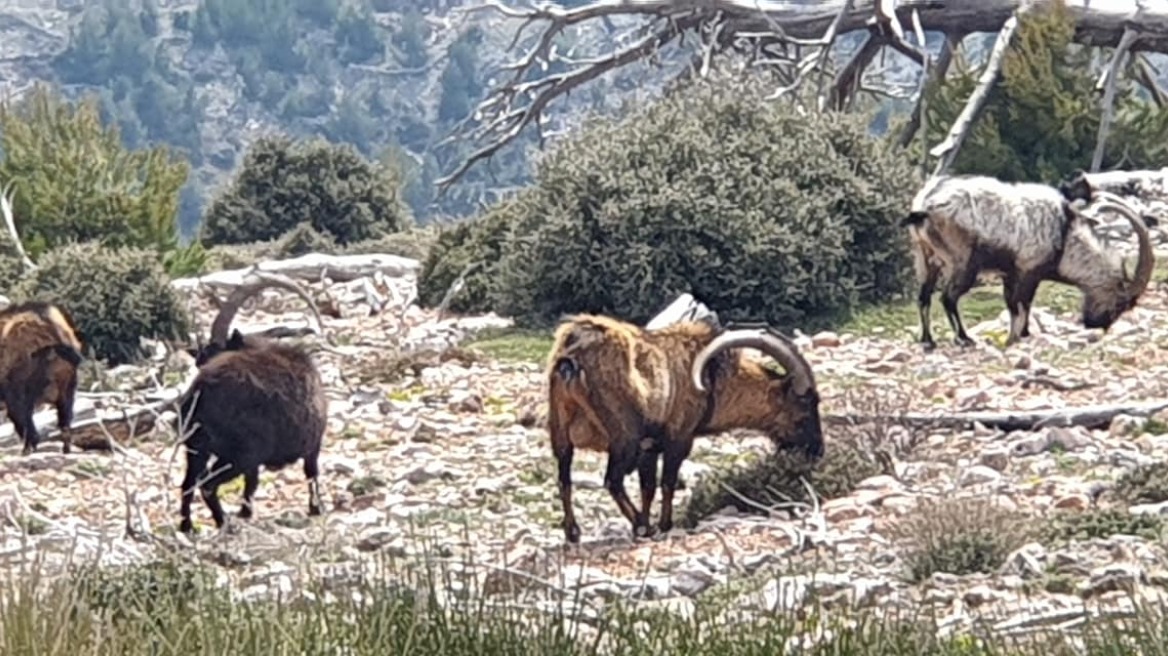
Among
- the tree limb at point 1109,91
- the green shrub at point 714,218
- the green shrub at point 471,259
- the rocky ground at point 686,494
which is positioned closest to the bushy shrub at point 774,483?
the rocky ground at point 686,494

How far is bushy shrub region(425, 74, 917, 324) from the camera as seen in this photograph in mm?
18125

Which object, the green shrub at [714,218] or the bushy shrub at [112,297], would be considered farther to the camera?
the green shrub at [714,218]

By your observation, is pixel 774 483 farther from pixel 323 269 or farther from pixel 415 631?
pixel 323 269

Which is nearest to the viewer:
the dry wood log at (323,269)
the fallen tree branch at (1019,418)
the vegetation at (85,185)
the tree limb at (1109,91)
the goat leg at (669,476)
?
the goat leg at (669,476)

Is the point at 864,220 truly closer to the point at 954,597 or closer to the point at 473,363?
the point at 473,363

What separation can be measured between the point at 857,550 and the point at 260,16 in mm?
105034

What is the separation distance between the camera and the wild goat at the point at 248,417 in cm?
1109

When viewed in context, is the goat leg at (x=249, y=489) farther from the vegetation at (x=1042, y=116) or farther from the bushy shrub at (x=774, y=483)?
the vegetation at (x=1042, y=116)

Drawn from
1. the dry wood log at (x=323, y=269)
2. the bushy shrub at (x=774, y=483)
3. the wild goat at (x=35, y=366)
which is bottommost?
the dry wood log at (x=323, y=269)

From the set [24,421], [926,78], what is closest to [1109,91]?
[926,78]

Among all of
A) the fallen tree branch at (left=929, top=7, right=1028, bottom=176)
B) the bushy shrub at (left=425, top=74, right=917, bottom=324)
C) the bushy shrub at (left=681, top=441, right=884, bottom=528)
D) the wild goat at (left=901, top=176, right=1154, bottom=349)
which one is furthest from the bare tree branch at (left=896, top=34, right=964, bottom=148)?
the bushy shrub at (left=681, top=441, right=884, bottom=528)

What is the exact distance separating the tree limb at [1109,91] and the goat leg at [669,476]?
11.7 metres

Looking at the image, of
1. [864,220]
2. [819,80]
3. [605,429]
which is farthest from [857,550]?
[819,80]

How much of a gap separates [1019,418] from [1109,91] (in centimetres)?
1025
